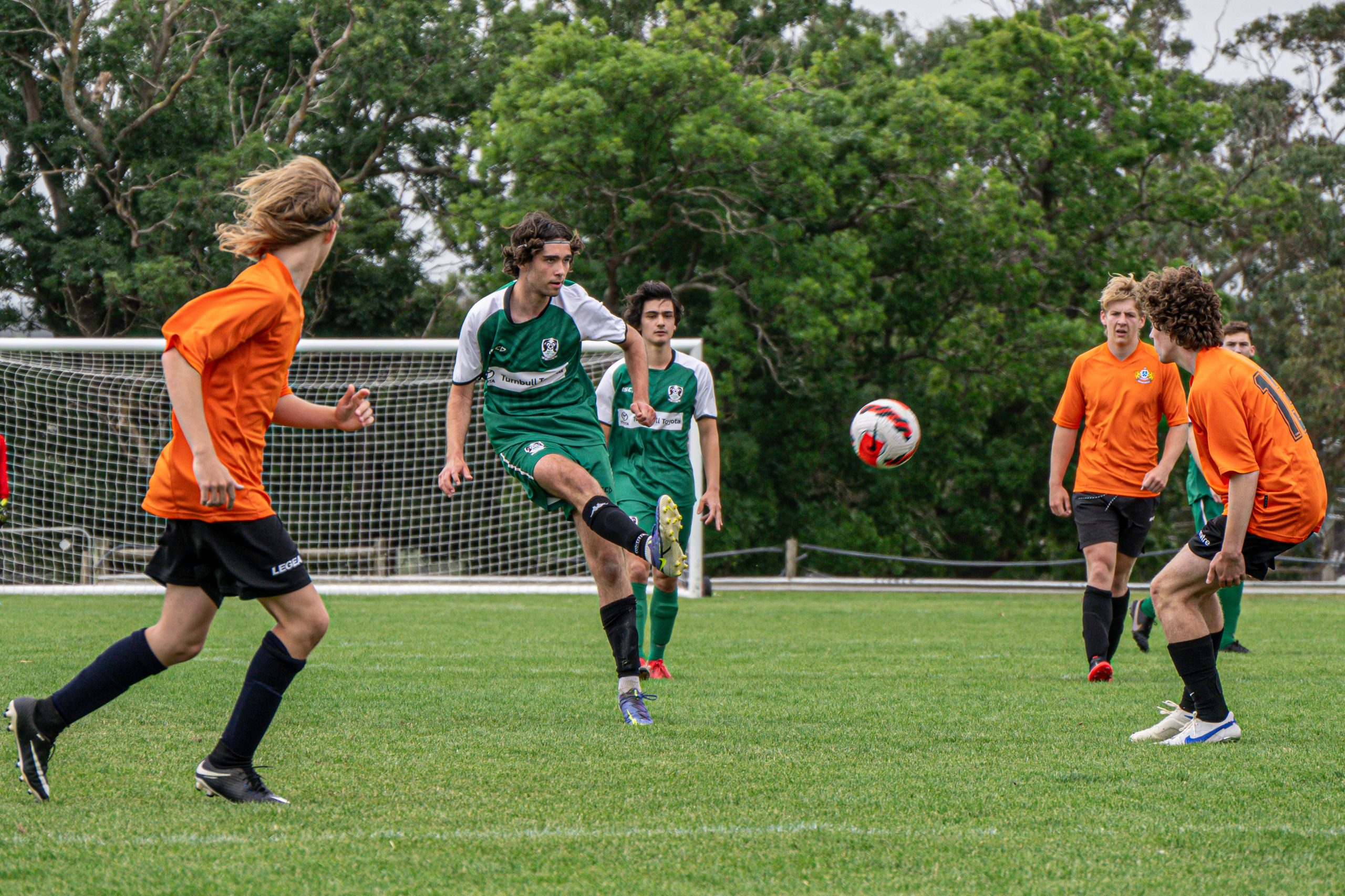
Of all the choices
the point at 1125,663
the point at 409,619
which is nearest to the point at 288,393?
the point at 1125,663

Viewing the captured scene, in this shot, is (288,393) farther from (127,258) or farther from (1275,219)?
(1275,219)

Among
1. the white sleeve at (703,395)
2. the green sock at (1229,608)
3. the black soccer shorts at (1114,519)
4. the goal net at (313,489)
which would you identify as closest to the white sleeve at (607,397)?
the white sleeve at (703,395)

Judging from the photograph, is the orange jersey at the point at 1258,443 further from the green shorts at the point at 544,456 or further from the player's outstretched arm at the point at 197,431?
the player's outstretched arm at the point at 197,431

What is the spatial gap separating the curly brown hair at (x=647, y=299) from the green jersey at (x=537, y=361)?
5.15 ft

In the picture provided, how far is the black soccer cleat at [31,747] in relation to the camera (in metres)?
3.84

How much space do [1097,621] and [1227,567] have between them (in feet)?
8.78

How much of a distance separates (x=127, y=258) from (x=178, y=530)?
23340 mm

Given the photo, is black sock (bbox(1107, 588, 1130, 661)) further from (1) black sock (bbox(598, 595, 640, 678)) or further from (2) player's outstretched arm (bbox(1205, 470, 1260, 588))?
(1) black sock (bbox(598, 595, 640, 678))

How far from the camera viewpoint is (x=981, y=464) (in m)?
26.3

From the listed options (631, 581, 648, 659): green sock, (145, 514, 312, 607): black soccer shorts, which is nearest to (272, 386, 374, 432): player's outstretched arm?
(145, 514, 312, 607): black soccer shorts

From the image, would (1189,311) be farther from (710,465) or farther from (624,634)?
(710,465)

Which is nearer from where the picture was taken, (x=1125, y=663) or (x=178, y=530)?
(x=178, y=530)

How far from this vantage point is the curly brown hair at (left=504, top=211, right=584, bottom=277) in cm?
556

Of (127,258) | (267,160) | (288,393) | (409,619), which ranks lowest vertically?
(409,619)
